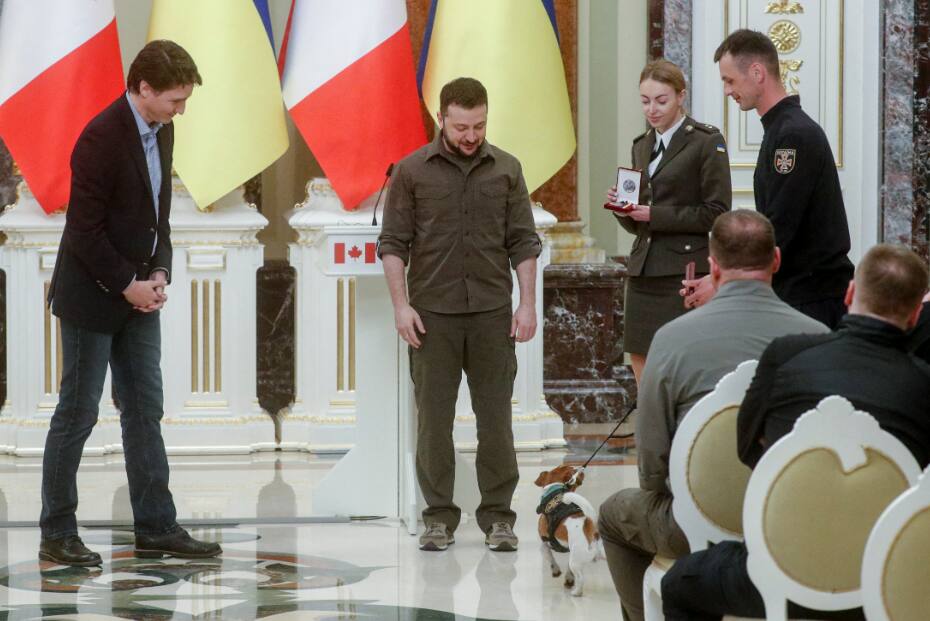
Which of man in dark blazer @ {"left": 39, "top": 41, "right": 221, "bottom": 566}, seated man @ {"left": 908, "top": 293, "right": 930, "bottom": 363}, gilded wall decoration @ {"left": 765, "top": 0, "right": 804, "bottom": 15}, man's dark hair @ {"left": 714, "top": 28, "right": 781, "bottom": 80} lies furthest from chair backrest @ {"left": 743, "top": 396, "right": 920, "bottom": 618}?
gilded wall decoration @ {"left": 765, "top": 0, "right": 804, "bottom": 15}

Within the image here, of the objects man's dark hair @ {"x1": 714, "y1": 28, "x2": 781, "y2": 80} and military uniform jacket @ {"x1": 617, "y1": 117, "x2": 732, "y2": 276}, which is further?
military uniform jacket @ {"x1": 617, "y1": 117, "x2": 732, "y2": 276}

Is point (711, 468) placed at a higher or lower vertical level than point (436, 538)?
higher

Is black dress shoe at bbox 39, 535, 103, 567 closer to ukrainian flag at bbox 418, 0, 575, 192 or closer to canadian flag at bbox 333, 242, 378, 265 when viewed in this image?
canadian flag at bbox 333, 242, 378, 265

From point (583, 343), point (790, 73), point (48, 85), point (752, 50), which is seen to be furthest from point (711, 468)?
point (790, 73)

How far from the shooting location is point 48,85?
6.29m

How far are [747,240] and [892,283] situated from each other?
20.4 inches

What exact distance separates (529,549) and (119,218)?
63.7 inches

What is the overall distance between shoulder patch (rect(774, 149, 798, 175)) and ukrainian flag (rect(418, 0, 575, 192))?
89.0 inches

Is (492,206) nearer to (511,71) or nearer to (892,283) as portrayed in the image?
(511,71)

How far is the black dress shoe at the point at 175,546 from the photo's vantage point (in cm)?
462

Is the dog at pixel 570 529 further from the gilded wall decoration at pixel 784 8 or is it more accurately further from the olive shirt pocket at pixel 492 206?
the gilded wall decoration at pixel 784 8

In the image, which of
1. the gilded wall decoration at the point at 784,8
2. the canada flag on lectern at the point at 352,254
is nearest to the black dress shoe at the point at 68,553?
the canada flag on lectern at the point at 352,254

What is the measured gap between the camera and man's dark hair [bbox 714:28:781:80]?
14.3ft

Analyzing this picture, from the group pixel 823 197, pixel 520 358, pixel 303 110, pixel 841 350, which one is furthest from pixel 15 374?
pixel 841 350
